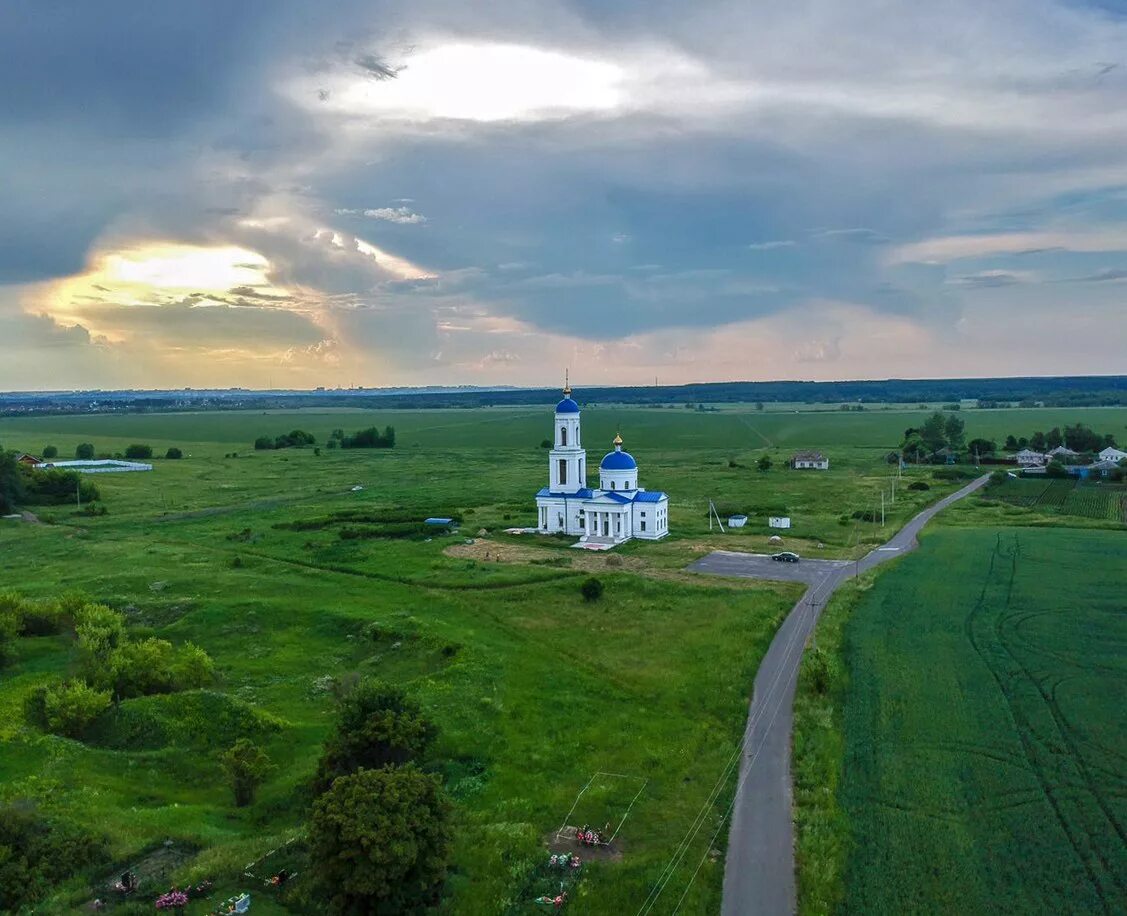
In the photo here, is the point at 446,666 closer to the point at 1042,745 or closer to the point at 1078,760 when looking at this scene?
the point at 1042,745

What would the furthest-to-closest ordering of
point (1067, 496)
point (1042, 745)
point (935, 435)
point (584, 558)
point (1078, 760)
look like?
point (935, 435) < point (1067, 496) < point (584, 558) < point (1042, 745) < point (1078, 760)

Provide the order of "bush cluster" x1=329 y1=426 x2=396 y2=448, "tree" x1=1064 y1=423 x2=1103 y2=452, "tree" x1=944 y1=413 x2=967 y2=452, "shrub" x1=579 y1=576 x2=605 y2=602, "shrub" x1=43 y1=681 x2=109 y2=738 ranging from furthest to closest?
"bush cluster" x1=329 y1=426 x2=396 y2=448
"tree" x1=944 y1=413 x2=967 y2=452
"tree" x1=1064 y1=423 x2=1103 y2=452
"shrub" x1=579 y1=576 x2=605 y2=602
"shrub" x1=43 y1=681 x2=109 y2=738

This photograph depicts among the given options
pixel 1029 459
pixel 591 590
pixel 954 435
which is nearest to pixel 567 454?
pixel 591 590

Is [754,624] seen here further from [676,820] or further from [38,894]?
[38,894]

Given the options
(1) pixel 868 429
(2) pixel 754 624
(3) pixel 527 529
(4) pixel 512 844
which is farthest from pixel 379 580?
(1) pixel 868 429

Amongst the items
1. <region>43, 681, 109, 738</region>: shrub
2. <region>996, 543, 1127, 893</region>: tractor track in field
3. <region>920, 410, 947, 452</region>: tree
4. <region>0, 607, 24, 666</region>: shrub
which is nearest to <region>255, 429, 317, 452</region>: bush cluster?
<region>920, 410, 947, 452</region>: tree

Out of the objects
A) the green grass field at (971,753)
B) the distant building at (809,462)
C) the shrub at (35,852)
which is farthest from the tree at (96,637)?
the distant building at (809,462)

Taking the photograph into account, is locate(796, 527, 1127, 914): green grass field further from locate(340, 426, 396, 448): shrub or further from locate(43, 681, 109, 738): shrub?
locate(340, 426, 396, 448): shrub
